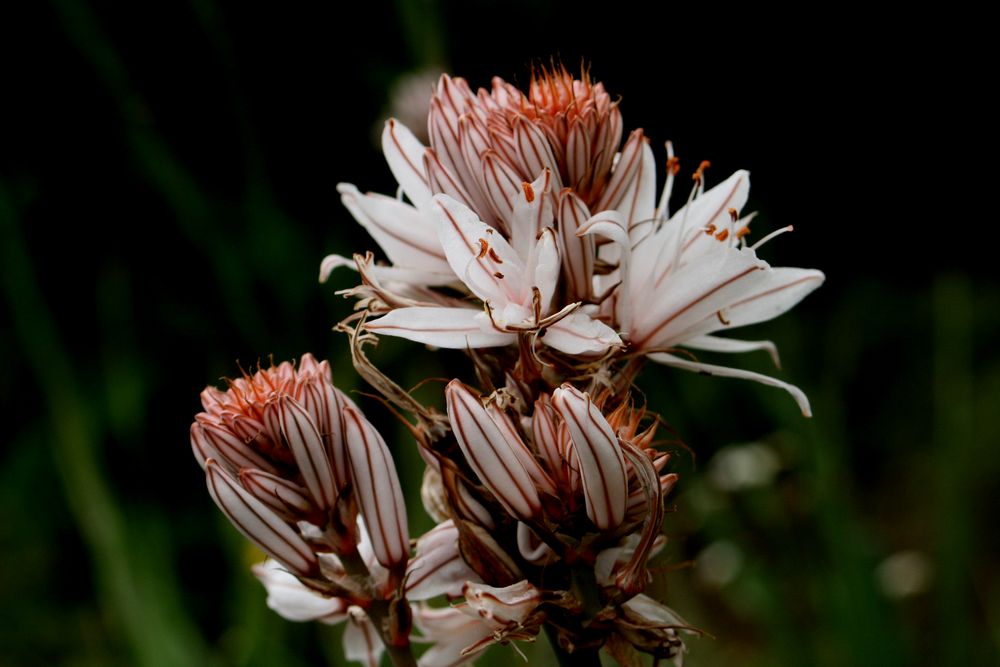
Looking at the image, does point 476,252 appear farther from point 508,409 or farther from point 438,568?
point 438,568

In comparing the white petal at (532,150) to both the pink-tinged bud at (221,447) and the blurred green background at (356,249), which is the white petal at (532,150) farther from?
the blurred green background at (356,249)

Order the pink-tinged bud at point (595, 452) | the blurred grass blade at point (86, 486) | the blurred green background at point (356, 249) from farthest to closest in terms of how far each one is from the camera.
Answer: the blurred green background at point (356, 249), the blurred grass blade at point (86, 486), the pink-tinged bud at point (595, 452)

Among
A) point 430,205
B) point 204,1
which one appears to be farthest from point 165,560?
point 430,205

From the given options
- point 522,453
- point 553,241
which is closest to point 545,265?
point 553,241

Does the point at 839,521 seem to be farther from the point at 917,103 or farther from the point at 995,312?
the point at 917,103

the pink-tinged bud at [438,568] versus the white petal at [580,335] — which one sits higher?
the white petal at [580,335]

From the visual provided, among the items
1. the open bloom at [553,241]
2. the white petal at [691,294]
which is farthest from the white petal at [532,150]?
A: the white petal at [691,294]
